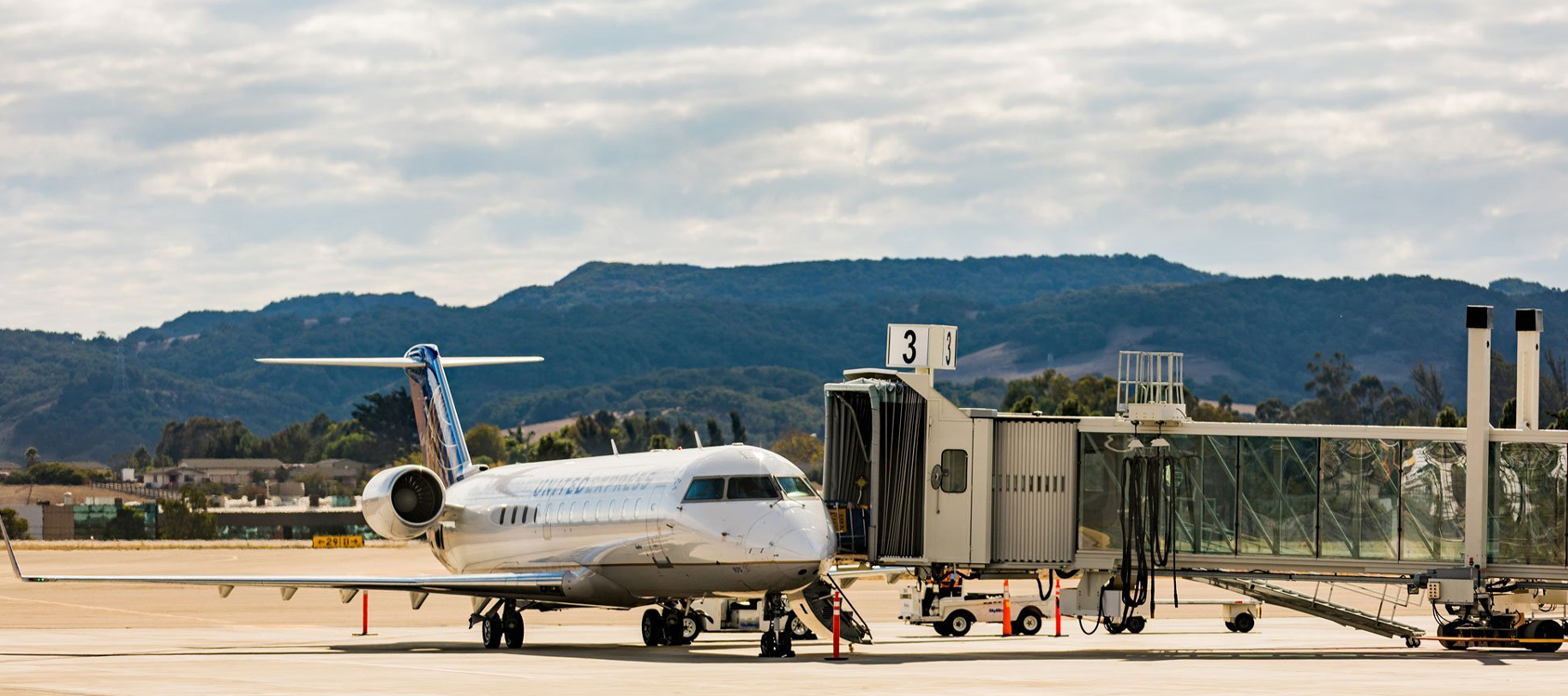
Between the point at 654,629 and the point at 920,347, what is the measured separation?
25.7 ft

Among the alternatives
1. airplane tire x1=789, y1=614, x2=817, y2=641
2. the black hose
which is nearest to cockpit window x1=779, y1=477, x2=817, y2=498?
airplane tire x1=789, y1=614, x2=817, y2=641

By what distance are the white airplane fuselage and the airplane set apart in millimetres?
32

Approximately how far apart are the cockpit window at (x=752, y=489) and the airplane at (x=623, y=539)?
0.07 feet

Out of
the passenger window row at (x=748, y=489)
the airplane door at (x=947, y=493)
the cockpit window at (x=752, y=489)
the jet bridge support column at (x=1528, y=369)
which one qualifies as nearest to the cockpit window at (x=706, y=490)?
the passenger window row at (x=748, y=489)

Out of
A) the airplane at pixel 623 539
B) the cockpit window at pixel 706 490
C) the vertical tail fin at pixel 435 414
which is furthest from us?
the vertical tail fin at pixel 435 414

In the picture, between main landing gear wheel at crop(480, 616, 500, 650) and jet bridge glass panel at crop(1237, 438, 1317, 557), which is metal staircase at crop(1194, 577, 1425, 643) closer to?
jet bridge glass panel at crop(1237, 438, 1317, 557)

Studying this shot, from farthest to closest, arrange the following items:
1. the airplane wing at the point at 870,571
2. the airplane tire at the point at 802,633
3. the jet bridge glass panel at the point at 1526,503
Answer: the airplane wing at the point at 870,571, the airplane tire at the point at 802,633, the jet bridge glass panel at the point at 1526,503

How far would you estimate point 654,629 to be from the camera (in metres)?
37.6

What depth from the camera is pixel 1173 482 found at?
34.9 metres

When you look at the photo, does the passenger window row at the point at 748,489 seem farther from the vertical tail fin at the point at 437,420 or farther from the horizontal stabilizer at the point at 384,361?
the vertical tail fin at the point at 437,420

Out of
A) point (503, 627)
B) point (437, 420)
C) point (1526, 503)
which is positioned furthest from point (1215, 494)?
point (437, 420)

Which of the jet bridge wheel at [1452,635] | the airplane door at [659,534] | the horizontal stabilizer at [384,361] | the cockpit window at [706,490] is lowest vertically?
the jet bridge wheel at [1452,635]

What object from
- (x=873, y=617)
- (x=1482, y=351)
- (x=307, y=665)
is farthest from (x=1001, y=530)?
(x=873, y=617)

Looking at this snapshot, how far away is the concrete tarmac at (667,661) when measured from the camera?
25641 millimetres
